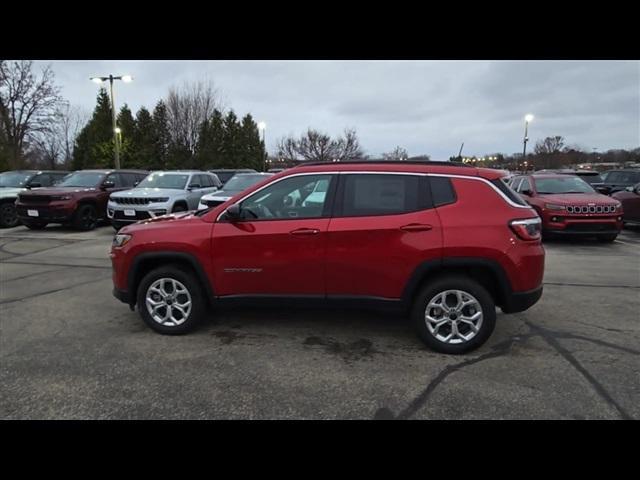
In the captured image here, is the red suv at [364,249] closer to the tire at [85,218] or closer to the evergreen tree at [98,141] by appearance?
the tire at [85,218]

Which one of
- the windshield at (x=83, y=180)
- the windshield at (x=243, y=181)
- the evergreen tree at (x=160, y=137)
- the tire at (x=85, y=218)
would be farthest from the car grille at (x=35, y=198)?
the evergreen tree at (x=160, y=137)

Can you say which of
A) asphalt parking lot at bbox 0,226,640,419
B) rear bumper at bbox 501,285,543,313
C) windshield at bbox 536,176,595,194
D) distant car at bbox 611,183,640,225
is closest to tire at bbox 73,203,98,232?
asphalt parking lot at bbox 0,226,640,419

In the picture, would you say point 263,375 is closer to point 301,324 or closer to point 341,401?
point 341,401

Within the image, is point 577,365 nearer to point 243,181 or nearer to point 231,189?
point 231,189

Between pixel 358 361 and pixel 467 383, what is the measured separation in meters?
0.93

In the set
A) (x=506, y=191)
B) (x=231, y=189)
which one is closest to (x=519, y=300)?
(x=506, y=191)

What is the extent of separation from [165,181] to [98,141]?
40556mm

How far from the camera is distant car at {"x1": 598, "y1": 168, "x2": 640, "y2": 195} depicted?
579 inches

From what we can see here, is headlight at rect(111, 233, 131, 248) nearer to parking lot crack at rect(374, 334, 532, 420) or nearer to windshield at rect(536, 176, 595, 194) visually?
parking lot crack at rect(374, 334, 532, 420)

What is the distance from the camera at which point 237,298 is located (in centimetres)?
402

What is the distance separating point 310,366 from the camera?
11.4 ft

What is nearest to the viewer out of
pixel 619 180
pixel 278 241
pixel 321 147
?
pixel 278 241

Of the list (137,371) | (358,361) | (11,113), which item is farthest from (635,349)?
(11,113)

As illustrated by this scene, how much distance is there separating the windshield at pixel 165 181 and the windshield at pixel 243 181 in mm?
A: 1327
